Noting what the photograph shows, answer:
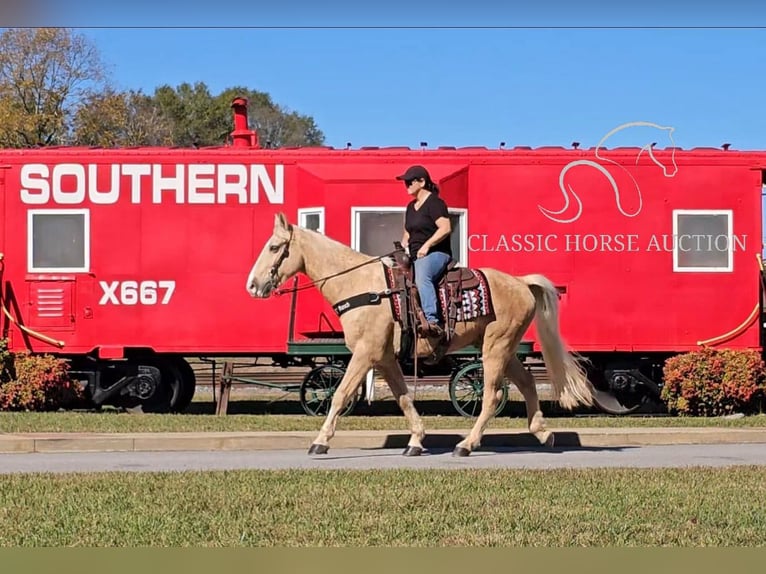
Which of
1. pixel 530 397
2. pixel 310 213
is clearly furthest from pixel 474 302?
pixel 310 213

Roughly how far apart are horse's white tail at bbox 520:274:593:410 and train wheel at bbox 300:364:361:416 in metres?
4.84

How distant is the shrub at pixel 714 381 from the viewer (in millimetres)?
16438

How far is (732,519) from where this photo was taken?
24.6ft

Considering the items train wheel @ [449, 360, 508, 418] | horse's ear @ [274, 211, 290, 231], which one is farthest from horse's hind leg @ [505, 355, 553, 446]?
train wheel @ [449, 360, 508, 418]

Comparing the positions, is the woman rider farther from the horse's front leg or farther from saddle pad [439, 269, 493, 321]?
the horse's front leg

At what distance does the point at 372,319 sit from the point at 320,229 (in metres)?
5.39

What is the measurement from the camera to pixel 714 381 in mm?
16484

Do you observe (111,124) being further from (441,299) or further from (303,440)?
(441,299)

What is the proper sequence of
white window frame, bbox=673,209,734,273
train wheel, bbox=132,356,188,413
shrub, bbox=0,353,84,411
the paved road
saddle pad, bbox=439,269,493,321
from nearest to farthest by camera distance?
the paved road → saddle pad, bbox=439,269,493,321 → shrub, bbox=0,353,84,411 → white window frame, bbox=673,209,734,273 → train wheel, bbox=132,356,188,413

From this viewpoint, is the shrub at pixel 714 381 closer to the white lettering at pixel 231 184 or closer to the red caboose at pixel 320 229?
the red caboose at pixel 320 229

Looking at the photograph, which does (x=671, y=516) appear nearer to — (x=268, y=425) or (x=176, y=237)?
(x=268, y=425)

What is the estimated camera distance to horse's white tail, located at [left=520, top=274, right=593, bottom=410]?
486 inches

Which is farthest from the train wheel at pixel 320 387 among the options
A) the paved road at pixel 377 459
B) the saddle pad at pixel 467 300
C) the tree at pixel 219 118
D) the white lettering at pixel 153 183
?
the tree at pixel 219 118

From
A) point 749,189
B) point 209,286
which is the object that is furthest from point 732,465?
point 209,286
